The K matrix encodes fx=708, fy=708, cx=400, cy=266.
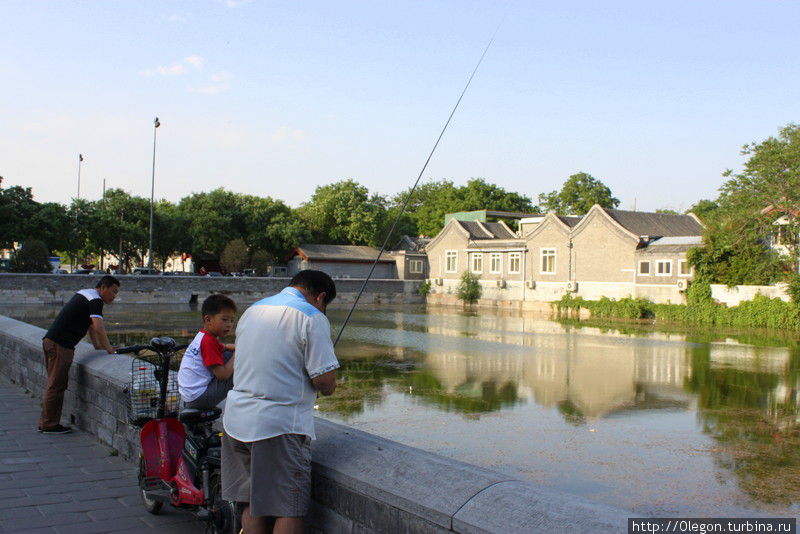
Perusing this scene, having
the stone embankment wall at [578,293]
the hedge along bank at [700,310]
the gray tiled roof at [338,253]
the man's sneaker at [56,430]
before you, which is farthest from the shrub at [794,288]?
the gray tiled roof at [338,253]

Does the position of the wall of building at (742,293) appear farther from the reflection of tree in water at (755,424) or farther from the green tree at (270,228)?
the green tree at (270,228)

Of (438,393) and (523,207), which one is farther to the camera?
(523,207)

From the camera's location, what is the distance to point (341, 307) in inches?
1886

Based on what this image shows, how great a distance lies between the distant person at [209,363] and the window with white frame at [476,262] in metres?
48.0

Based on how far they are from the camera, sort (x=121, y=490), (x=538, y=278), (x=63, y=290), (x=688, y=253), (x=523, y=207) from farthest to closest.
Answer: (x=523, y=207)
(x=538, y=278)
(x=63, y=290)
(x=688, y=253)
(x=121, y=490)

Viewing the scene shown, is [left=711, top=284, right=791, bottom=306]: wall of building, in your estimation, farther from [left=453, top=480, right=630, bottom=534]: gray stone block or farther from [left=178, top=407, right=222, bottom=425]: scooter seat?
[left=453, top=480, right=630, bottom=534]: gray stone block

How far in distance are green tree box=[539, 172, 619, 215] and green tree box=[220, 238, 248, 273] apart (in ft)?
123

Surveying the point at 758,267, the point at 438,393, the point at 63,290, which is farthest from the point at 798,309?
the point at 63,290

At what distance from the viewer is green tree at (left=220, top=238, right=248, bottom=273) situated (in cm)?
5853

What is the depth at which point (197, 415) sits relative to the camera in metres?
4.21

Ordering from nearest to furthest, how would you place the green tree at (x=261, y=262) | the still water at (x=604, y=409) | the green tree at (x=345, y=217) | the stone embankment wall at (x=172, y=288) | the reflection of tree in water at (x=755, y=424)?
the still water at (x=604, y=409) < the reflection of tree in water at (x=755, y=424) < the stone embankment wall at (x=172, y=288) < the green tree at (x=261, y=262) < the green tree at (x=345, y=217)

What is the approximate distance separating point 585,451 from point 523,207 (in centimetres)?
7097

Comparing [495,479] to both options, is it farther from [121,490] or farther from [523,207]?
[523,207]

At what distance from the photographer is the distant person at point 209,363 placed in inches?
167
